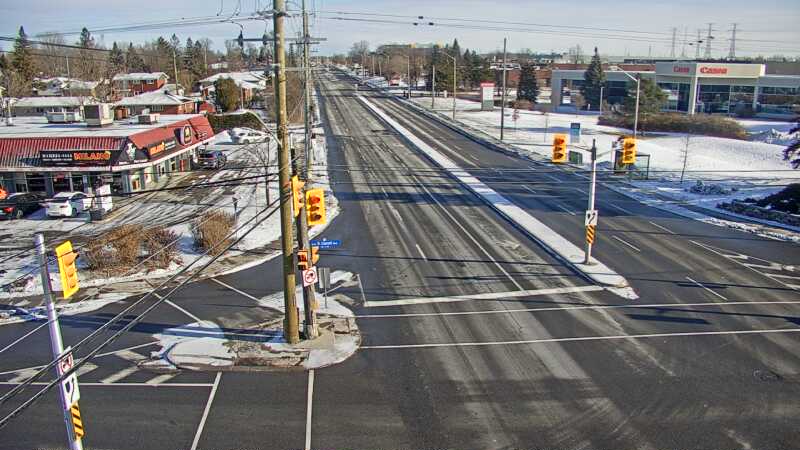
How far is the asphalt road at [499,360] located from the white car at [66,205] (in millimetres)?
15425

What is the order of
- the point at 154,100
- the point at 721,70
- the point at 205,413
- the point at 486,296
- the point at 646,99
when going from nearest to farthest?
the point at 205,413 → the point at 486,296 → the point at 154,100 → the point at 646,99 → the point at 721,70

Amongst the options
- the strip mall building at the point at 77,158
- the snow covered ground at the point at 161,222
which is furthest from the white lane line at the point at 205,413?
the strip mall building at the point at 77,158

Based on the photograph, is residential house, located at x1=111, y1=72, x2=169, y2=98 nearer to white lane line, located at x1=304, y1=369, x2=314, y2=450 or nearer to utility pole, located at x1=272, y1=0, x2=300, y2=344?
utility pole, located at x1=272, y1=0, x2=300, y2=344

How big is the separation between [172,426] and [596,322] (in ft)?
44.8

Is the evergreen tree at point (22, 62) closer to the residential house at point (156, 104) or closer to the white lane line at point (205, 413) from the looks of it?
the residential house at point (156, 104)

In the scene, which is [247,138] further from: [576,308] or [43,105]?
[576,308]

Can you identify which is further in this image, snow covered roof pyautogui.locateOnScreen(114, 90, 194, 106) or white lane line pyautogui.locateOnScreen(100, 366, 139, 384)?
snow covered roof pyautogui.locateOnScreen(114, 90, 194, 106)

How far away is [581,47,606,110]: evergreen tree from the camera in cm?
9769

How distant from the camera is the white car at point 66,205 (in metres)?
36.4

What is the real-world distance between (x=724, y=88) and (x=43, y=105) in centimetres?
9276

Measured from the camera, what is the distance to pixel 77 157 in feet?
131

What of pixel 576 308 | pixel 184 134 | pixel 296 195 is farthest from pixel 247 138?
pixel 576 308

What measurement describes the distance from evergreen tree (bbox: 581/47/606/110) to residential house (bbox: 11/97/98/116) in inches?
2771

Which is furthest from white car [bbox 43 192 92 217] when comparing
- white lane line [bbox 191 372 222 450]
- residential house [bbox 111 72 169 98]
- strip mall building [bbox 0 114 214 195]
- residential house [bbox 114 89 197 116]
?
residential house [bbox 111 72 169 98]
